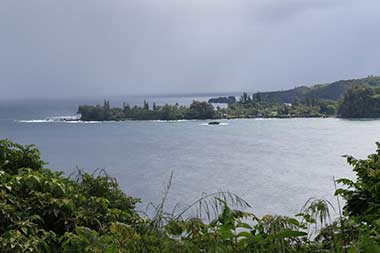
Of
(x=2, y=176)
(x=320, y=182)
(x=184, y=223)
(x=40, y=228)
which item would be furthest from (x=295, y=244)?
(x=320, y=182)

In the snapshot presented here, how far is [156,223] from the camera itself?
1.82m

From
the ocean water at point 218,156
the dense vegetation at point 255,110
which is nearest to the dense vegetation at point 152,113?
the dense vegetation at point 255,110

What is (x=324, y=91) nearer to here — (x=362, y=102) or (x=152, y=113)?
(x=362, y=102)

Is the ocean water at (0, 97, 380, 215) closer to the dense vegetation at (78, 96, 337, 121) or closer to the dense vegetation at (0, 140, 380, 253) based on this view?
the dense vegetation at (0, 140, 380, 253)

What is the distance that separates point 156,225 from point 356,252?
0.74 meters

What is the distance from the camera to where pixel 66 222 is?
366 cm

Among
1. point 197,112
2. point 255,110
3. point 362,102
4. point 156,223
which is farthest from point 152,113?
point 156,223

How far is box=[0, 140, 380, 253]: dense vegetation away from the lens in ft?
5.67

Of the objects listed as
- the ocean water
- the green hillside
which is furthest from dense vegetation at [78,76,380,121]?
Answer: the green hillside

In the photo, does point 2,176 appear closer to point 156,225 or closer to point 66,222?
point 66,222

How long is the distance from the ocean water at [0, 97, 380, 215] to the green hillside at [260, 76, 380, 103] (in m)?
36.1

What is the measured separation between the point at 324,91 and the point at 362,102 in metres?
36.4

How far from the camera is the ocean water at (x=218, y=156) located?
2431 cm

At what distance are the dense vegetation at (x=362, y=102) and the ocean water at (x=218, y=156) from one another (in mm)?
7801
